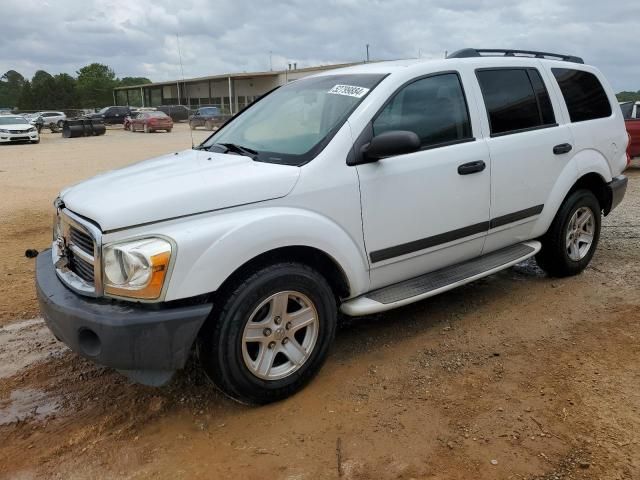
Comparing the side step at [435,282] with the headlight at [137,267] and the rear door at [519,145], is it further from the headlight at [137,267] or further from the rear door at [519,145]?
the headlight at [137,267]

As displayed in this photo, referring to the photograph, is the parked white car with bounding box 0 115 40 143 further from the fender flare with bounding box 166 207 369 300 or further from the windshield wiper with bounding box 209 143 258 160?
the fender flare with bounding box 166 207 369 300

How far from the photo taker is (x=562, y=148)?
459cm

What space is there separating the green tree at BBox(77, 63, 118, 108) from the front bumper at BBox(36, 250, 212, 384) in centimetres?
8987

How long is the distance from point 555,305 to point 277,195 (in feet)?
8.86

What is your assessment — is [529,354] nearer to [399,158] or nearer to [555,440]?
[555,440]

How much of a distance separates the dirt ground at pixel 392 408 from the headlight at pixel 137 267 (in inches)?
32.5

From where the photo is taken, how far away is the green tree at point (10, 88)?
103956 millimetres

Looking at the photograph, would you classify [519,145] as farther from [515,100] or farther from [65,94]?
[65,94]

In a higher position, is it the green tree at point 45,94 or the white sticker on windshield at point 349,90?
the green tree at point 45,94

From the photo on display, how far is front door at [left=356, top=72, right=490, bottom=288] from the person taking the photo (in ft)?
11.4

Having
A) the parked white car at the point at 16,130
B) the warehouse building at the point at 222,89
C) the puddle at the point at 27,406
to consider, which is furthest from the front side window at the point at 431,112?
the warehouse building at the point at 222,89

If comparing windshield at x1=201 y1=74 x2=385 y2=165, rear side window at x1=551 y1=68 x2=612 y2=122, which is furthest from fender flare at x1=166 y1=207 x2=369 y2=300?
rear side window at x1=551 y1=68 x2=612 y2=122

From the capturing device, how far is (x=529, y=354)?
3.71 meters

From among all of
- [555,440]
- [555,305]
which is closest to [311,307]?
[555,440]
